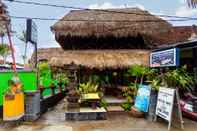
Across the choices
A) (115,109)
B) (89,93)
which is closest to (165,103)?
(115,109)

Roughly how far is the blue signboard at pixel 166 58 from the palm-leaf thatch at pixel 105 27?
419cm

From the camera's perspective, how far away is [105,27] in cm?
1451

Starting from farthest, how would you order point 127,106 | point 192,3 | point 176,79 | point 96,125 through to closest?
point 127,106, point 96,125, point 176,79, point 192,3

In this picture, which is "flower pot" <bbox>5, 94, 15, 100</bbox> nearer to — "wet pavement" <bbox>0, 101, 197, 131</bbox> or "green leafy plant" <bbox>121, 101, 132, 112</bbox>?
"wet pavement" <bbox>0, 101, 197, 131</bbox>

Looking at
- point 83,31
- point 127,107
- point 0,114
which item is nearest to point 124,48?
point 83,31

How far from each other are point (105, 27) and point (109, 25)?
0.87 feet

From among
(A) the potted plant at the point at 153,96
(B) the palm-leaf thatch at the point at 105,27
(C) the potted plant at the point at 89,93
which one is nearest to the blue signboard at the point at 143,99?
(A) the potted plant at the point at 153,96

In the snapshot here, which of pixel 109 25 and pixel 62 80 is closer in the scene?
pixel 109 25

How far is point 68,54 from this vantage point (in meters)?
14.2

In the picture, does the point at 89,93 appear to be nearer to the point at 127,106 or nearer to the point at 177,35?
the point at 127,106

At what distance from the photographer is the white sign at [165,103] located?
805 cm

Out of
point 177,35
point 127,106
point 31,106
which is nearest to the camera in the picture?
point 31,106

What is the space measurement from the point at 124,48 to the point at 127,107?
4971mm

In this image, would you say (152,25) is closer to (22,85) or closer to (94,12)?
(94,12)
